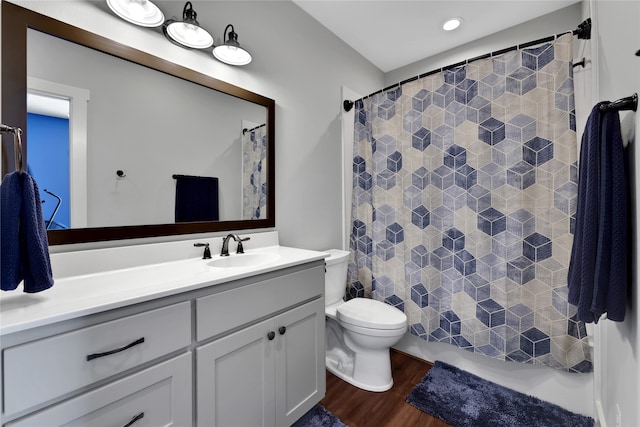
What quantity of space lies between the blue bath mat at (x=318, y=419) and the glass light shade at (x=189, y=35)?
2055 mm

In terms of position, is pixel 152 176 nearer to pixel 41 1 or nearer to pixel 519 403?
pixel 41 1

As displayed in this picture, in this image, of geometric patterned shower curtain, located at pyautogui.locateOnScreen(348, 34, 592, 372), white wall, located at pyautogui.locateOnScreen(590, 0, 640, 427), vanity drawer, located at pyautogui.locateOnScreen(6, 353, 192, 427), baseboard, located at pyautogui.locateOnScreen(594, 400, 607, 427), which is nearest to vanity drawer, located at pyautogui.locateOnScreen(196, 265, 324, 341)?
vanity drawer, located at pyautogui.locateOnScreen(6, 353, 192, 427)

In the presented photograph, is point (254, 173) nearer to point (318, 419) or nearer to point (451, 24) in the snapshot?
point (318, 419)

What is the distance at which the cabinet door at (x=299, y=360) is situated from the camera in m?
1.24

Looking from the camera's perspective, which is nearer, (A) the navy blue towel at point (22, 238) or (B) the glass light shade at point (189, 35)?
(A) the navy blue towel at point (22, 238)

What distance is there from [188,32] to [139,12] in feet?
0.67

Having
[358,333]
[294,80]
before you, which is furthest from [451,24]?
[358,333]

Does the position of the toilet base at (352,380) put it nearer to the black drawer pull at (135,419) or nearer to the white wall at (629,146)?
the white wall at (629,146)

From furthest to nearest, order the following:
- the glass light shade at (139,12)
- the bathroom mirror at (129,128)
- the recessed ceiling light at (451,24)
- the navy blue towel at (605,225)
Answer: the recessed ceiling light at (451,24)
the glass light shade at (139,12)
the bathroom mirror at (129,128)
the navy blue towel at (605,225)

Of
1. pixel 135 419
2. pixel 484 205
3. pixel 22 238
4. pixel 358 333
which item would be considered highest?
pixel 484 205

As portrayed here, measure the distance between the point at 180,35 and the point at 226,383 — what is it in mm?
1597

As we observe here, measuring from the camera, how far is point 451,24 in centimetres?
203

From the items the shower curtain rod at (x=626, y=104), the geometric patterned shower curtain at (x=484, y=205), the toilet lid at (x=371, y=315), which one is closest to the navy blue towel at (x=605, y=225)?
the shower curtain rod at (x=626, y=104)

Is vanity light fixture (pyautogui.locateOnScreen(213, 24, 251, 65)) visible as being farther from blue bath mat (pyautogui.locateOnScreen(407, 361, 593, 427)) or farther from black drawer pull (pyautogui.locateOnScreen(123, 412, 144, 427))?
blue bath mat (pyautogui.locateOnScreen(407, 361, 593, 427))
